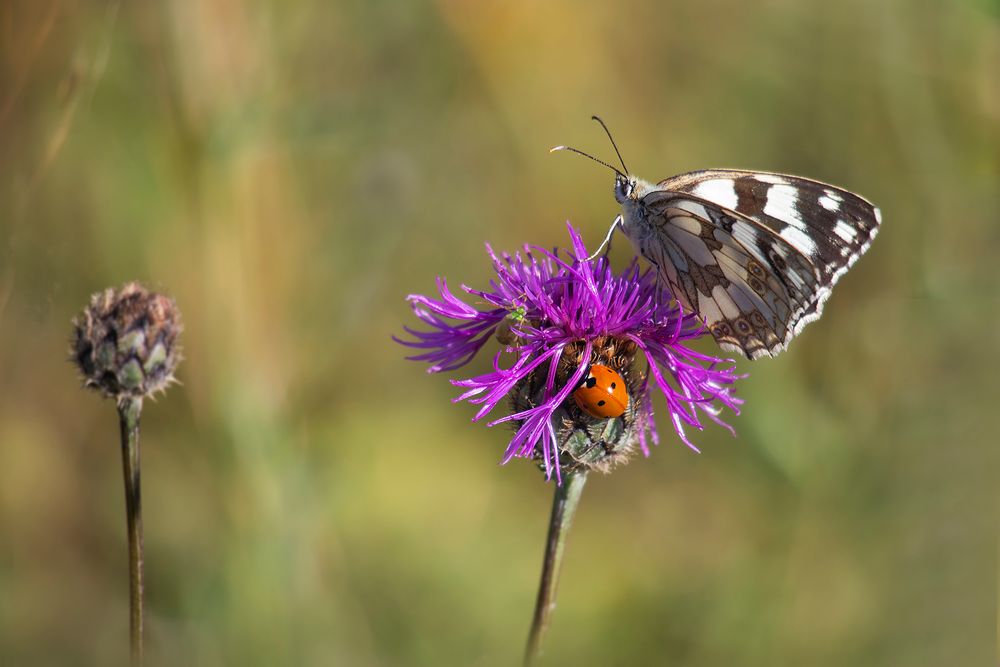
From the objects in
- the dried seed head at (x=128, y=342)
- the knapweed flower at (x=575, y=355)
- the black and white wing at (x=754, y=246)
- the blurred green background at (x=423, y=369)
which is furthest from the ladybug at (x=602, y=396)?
the blurred green background at (x=423, y=369)

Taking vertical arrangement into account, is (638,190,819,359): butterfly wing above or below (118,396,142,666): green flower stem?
above

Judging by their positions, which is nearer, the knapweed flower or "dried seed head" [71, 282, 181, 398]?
"dried seed head" [71, 282, 181, 398]

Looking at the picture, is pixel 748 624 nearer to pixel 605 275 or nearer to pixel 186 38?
pixel 605 275

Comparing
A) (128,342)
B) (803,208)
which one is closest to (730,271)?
(803,208)

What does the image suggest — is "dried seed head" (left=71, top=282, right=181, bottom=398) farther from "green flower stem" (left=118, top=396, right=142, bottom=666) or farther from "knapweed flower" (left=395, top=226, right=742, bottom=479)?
"knapweed flower" (left=395, top=226, right=742, bottom=479)

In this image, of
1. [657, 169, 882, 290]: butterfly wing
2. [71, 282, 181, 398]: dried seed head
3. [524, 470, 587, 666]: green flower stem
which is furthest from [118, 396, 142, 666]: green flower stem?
[657, 169, 882, 290]: butterfly wing
